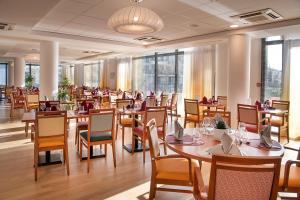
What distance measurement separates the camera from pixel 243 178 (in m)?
1.57

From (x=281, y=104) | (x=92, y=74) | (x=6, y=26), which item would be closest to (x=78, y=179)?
(x=6, y=26)

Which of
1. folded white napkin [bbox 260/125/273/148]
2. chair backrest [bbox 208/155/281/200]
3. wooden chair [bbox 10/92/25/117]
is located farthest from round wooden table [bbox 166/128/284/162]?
wooden chair [bbox 10/92/25/117]

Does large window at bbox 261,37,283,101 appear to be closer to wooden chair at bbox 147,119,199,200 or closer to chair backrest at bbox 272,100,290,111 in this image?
chair backrest at bbox 272,100,290,111

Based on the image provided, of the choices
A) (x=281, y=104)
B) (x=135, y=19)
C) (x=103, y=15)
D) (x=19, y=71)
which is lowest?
(x=281, y=104)

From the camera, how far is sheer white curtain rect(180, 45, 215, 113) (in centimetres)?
865

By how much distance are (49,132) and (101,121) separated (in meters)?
0.77

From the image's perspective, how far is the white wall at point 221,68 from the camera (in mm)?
7906

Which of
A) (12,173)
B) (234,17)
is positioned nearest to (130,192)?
(12,173)

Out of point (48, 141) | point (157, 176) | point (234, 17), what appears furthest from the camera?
point (234, 17)

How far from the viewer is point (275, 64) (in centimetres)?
696

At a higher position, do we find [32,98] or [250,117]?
[32,98]

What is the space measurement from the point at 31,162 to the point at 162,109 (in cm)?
245

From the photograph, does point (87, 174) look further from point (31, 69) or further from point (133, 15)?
point (31, 69)

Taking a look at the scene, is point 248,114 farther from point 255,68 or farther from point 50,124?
point 50,124
